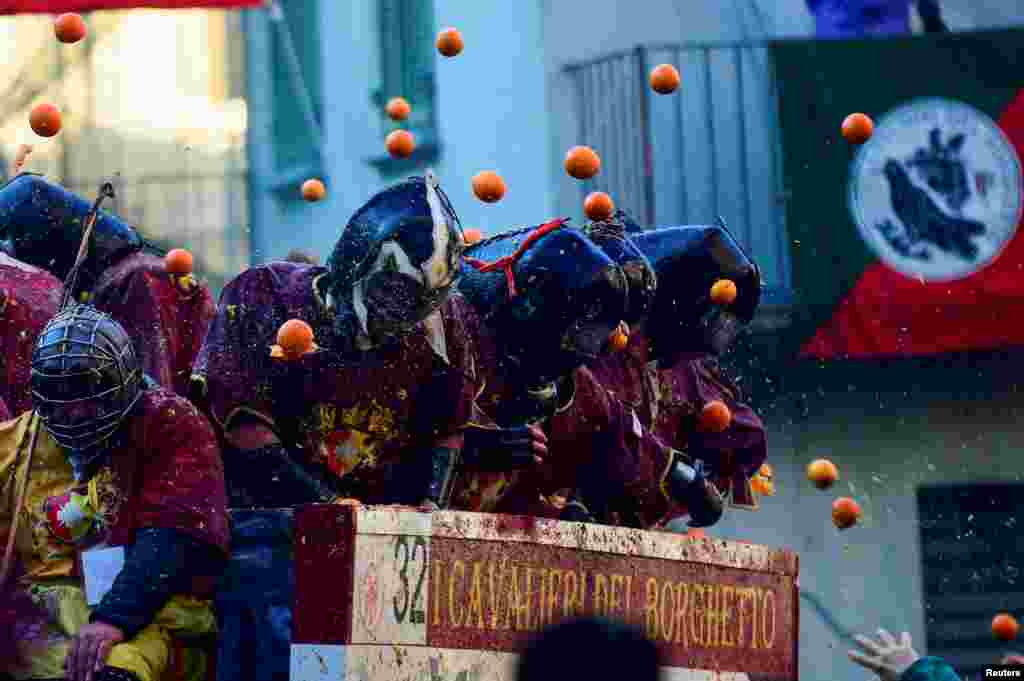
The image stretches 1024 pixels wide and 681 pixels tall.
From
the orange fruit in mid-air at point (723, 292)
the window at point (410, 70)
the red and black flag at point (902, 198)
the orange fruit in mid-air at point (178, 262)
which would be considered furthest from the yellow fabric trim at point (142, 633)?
the window at point (410, 70)

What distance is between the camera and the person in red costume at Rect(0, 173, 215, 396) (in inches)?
318

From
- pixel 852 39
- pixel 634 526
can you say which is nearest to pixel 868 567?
pixel 852 39

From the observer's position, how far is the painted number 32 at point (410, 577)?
6.25m

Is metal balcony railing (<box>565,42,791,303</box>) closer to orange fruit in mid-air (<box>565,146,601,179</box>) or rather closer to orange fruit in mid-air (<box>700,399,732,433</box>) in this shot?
orange fruit in mid-air (<box>700,399,732,433</box>)

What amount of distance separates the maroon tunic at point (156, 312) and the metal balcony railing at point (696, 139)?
6315 millimetres

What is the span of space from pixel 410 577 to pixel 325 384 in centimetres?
92

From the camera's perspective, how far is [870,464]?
14.4 m

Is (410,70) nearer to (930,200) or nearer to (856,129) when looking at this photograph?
(930,200)

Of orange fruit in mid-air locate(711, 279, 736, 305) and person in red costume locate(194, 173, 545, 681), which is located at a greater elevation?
orange fruit in mid-air locate(711, 279, 736, 305)

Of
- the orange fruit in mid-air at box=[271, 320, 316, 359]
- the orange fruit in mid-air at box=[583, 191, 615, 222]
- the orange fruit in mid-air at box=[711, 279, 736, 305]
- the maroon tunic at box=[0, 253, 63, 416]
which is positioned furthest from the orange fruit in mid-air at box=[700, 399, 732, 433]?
the orange fruit in mid-air at box=[271, 320, 316, 359]

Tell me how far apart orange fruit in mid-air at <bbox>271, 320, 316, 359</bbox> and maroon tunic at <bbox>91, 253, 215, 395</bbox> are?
124cm

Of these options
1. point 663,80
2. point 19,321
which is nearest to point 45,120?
point 19,321

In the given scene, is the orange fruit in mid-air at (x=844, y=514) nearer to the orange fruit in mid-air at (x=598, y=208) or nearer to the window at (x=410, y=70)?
the orange fruit in mid-air at (x=598, y=208)

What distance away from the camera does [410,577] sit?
20.6ft
